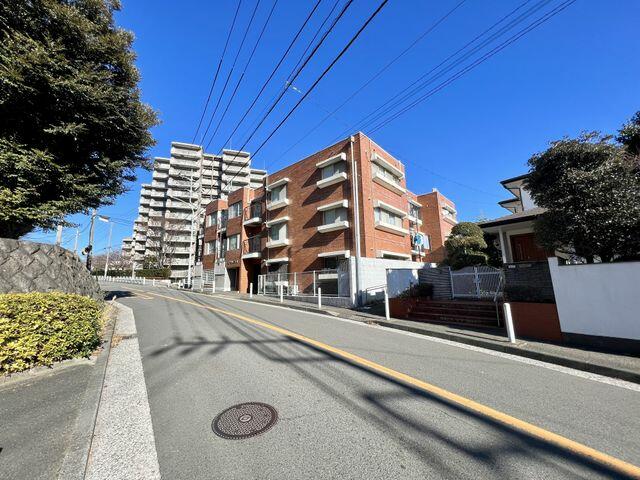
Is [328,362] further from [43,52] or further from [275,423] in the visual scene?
[43,52]

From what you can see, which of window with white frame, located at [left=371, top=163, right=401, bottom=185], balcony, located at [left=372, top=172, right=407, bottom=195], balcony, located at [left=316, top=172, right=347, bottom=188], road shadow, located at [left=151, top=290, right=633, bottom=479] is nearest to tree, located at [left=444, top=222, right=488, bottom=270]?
balcony, located at [left=372, top=172, right=407, bottom=195]

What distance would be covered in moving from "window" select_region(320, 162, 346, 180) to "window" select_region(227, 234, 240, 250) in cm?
1341

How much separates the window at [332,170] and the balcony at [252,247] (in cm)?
975

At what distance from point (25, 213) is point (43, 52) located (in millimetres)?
4989

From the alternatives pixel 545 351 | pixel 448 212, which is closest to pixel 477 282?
pixel 545 351

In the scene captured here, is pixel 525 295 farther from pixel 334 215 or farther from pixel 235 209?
pixel 235 209

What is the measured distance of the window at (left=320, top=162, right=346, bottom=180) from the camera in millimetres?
22375

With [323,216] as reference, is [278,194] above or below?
above

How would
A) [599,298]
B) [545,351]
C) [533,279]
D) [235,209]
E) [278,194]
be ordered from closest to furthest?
[545,351]
[599,298]
[533,279]
[278,194]
[235,209]

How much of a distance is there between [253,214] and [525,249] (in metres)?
23.9

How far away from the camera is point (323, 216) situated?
2294cm

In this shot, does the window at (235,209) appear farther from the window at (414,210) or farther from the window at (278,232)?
the window at (414,210)

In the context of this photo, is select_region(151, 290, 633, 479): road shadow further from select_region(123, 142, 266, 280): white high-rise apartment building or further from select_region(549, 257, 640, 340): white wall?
select_region(123, 142, 266, 280): white high-rise apartment building

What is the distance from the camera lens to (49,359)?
4.86m
